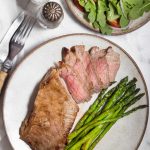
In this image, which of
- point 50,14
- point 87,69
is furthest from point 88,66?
point 50,14

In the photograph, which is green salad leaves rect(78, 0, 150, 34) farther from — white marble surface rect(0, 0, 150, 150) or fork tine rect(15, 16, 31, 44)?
fork tine rect(15, 16, 31, 44)

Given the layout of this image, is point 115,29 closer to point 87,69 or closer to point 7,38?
point 87,69

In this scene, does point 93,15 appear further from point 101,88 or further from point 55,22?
point 101,88

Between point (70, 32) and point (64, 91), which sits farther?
point (70, 32)

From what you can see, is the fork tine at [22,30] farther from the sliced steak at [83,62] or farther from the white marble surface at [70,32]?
the sliced steak at [83,62]

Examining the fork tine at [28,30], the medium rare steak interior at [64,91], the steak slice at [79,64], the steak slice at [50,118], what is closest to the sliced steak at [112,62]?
the medium rare steak interior at [64,91]
